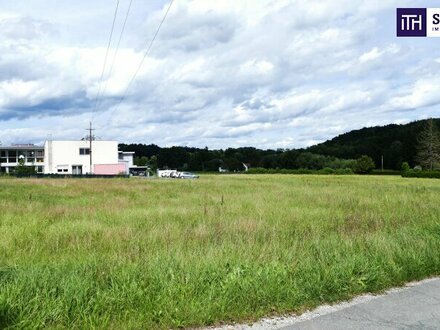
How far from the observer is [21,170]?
84.8 m

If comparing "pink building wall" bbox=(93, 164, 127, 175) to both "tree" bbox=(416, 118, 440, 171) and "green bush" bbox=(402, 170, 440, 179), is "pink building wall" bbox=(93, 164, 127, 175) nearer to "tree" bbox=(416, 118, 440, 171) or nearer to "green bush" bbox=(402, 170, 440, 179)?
"green bush" bbox=(402, 170, 440, 179)

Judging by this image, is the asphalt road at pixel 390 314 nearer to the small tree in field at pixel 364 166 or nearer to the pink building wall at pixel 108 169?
the pink building wall at pixel 108 169

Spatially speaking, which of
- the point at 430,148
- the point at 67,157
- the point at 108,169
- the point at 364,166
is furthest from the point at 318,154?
the point at 67,157

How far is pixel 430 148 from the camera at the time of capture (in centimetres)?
8406

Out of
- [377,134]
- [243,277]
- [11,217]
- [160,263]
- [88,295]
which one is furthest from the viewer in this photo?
[377,134]

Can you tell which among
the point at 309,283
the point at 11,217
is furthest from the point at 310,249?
the point at 11,217

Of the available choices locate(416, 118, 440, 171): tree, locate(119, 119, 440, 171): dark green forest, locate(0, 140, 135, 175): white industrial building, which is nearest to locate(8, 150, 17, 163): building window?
locate(0, 140, 135, 175): white industrial building

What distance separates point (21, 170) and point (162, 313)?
300ft

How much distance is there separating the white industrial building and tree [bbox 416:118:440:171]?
236ft

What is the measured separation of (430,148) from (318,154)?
5921 centimetres

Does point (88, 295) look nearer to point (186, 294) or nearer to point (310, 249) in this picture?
point (186, 294)

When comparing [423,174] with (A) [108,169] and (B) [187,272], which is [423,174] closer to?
(A) [108,169]

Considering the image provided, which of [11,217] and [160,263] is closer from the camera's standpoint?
[160,263]

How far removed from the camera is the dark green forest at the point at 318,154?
116438 mm
